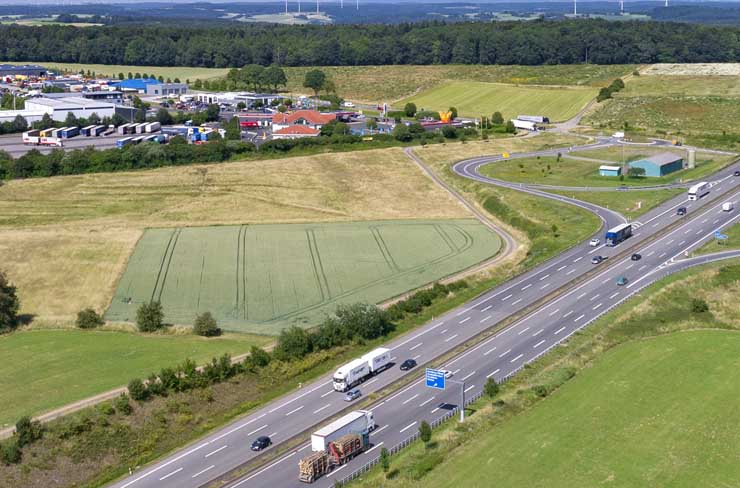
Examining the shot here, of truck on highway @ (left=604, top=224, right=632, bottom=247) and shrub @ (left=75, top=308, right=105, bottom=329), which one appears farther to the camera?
truck on highway @ (left=604, top=224, right=632, bottom=247)

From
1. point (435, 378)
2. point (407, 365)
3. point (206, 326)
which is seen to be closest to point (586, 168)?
point (407, 365)

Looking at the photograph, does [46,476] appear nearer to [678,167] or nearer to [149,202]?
[149,202]

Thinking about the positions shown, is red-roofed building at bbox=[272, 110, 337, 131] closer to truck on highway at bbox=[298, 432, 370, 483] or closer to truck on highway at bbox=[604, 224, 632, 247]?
truck on highway at bbox=[604, 224, 632, 247]

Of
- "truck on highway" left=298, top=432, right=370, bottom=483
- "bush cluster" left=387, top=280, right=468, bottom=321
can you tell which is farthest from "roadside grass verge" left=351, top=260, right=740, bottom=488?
"bush cluster" left=387, top=280, right=468, bottom=321

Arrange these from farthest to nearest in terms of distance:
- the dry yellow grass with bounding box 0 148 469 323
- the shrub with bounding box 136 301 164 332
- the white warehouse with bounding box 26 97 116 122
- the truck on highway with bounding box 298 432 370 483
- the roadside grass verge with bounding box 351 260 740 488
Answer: the white warehouse with bounding box 26 97 116 122 < the dry yellow grass with bounding box 0 148 469 323 < the shrub with bounding box 136 301 164 332 < the truck on highway with bounding box 298 432 370 483 < the roadside grass verge with bounding box 351 260 740 488

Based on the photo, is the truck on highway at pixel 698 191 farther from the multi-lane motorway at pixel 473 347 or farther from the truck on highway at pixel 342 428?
the truck on highway at pixel 342 428

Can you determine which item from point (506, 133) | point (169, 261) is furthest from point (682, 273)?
point (506, 133)
